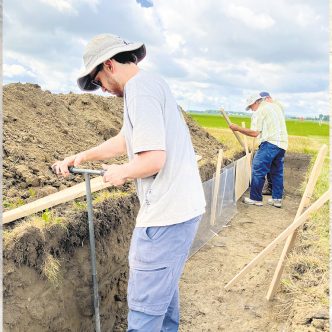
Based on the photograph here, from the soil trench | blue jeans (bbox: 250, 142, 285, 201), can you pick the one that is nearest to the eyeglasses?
the soil trench

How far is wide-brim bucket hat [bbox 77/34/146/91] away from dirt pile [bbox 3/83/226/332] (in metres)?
1.27

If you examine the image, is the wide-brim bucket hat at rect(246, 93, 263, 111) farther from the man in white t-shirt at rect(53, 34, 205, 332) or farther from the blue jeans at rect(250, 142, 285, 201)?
the man in white t-shirt at rect(53, 34, 205, 332)

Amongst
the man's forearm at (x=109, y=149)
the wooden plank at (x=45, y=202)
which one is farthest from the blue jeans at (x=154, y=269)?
the wooden plank at (x=45, y=202)

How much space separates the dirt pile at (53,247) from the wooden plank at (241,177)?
280 cm

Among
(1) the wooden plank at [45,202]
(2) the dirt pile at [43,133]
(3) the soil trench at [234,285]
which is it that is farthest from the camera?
(2) the dirt pile at [43,133]

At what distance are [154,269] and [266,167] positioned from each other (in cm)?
561

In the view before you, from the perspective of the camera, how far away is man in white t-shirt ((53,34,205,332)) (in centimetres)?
208

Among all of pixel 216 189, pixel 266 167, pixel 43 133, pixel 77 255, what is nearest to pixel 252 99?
pixel 266 167

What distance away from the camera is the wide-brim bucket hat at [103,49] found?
2.16 m

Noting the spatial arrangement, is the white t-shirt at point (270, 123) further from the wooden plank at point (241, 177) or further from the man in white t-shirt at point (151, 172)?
the man in white t-shirt at point (151, 172)

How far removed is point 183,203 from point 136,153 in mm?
390

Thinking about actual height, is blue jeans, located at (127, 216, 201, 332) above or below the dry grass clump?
above

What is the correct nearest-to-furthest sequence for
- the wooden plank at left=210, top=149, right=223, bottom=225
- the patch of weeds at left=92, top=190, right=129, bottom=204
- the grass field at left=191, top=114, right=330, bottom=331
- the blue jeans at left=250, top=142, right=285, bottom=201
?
the grass field at left=191, top=114, right=330, bottom=331, the patch of weeds at left=92, top=190, right=129, bottom=204, the wooden plank at left=210, top=149, right=223, bottom=225, the blue jeans at left=250, top=142, right=285, bottom=201

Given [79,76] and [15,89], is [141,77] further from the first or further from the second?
[15,89]
